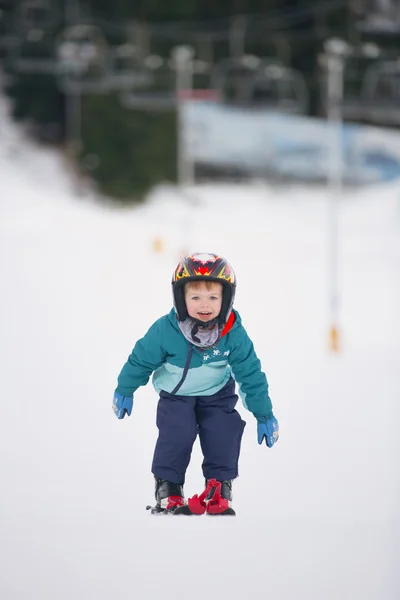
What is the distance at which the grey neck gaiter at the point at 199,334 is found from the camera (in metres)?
3.68

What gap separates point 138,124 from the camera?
20.7 m

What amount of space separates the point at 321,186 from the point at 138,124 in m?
4.62

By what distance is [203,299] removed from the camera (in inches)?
144

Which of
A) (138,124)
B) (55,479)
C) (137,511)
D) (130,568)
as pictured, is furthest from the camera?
(138,124)

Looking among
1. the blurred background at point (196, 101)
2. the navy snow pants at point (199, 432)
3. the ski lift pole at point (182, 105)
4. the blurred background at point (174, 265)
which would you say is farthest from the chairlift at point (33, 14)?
the navy snow pants at point (199, 432)

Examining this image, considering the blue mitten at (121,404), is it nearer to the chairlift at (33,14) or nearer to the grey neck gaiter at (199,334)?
the grey neck gaiter at (199,334)

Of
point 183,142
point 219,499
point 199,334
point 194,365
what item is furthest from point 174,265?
point 199,334

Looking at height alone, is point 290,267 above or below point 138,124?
below

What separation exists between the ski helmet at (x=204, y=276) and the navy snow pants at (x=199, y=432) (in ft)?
1.36

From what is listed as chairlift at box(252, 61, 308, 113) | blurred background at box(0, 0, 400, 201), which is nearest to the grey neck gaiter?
chairlift at box(252, 61, 308, 113)

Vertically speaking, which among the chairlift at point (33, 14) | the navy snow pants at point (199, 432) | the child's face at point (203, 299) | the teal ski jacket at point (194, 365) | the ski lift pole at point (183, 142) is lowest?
the navy snow pants at point (199, 432)

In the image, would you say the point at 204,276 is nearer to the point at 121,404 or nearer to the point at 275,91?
the point at 121,404

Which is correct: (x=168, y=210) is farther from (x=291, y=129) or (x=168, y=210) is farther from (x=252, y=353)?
(x=252, y=353)

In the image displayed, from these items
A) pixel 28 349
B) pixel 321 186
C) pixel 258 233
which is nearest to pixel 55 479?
pixel 28 349
